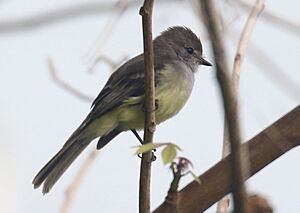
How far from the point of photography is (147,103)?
272 cm

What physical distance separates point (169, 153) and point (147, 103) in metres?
0.73

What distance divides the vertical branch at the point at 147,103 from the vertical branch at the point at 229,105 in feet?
3.41

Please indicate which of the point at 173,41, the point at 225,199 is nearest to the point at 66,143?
the point at 173,41

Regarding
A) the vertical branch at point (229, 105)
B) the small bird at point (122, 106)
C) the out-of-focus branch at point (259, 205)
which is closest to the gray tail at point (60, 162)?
the small bird at point (122, 106)

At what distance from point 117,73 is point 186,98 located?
1.92 ft

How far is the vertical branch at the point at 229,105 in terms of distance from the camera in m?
1.21

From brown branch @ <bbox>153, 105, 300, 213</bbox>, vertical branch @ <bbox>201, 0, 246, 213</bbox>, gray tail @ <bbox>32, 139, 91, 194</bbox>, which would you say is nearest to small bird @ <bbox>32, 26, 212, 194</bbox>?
gray tail @ <bbox>32, 139, 91, 194</bbox>

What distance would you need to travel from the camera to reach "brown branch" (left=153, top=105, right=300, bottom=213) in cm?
210

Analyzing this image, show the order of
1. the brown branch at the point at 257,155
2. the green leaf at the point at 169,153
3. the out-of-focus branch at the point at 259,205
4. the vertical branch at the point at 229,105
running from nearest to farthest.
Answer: the vertical branch at the point at 229,105 → the out-of-focus branch at the point at 259,205 → the green leaf at the point at 169,153 → the brown branch at the point at 257,155

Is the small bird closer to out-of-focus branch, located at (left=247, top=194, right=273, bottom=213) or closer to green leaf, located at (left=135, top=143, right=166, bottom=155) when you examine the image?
green leaf, located at (left=135, top=143, right=166, bottom=155)

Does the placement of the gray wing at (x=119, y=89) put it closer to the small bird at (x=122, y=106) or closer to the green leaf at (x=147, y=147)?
the small bird at (x=122, y=106)

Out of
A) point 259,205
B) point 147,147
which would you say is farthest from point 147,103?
point 259,205

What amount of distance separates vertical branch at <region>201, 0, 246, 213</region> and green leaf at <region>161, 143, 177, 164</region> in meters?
0.71

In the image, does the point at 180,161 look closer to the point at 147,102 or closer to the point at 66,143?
the point at 147,102
